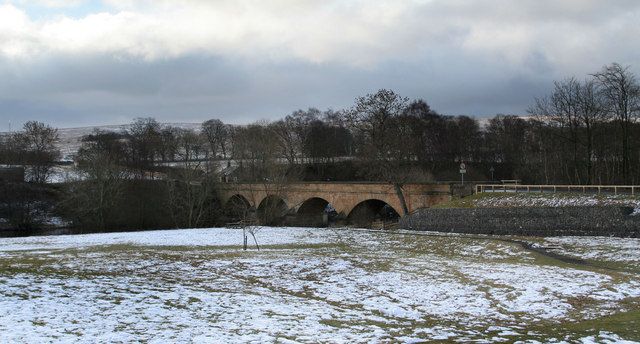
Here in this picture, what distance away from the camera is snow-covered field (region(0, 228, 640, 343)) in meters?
13.0

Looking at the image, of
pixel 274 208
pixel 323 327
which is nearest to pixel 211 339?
pixel 323 327

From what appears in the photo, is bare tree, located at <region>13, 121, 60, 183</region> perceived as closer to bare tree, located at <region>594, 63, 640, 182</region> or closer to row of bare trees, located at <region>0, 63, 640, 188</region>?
row of bare trees, located at <region>0, 63, 640, 188</region>

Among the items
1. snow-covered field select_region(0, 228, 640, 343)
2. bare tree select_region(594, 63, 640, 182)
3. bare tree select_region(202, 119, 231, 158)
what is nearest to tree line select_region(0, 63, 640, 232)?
bare tree select_region(594, 63, 640, 182)

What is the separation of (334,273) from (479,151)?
96.6 meters

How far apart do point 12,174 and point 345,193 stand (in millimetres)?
55803

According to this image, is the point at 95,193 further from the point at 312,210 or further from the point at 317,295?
the point at 317,295

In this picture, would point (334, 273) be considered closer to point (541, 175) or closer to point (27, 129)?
point (541, 175)

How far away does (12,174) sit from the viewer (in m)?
86.5

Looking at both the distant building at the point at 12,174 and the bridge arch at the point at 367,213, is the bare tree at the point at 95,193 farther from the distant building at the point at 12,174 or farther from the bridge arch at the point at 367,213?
the bridge arch at the point at 367,213

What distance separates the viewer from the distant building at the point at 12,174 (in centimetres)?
8207

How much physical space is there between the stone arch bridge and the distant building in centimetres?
3164

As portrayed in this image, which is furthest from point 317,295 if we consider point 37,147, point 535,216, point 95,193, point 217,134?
point 217,134

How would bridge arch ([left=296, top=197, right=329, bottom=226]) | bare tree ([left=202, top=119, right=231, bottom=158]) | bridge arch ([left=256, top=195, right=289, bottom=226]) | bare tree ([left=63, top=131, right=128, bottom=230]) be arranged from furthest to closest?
1. bare tree ([left=202, top=119, right=231, bottom=158])
2. bridge arch ([left=296, top=197, right=329, bottom=226])
3. bridge arch ([left=256, top=195, right=289, bottom=226])
4. bare tree ([left=63, top=131, right=128, bottom=230])

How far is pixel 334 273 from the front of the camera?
2320 centimetres
